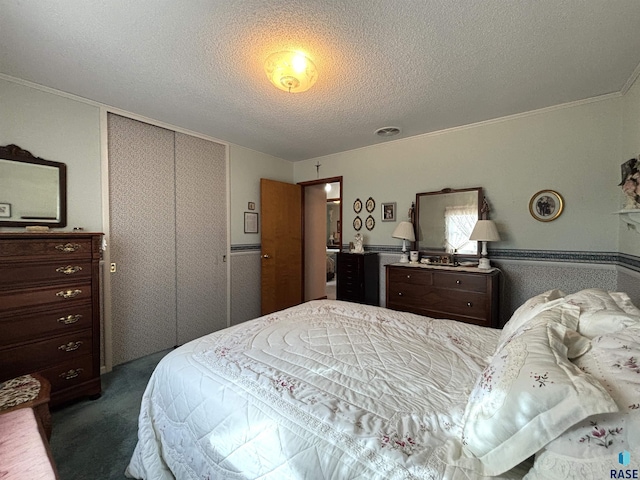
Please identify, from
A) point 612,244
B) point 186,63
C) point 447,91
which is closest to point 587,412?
point 447,91

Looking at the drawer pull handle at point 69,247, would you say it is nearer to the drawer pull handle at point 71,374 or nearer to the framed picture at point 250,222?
the drawer pull handle at point 71,374

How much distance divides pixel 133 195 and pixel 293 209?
2271 mm

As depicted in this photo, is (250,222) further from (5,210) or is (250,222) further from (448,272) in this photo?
(448,272)

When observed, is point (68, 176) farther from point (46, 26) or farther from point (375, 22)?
point (375, 22)

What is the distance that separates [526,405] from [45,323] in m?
2.87

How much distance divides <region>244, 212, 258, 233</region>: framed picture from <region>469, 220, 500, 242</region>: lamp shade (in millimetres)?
2861

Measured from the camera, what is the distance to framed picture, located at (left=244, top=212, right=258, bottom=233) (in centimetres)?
398

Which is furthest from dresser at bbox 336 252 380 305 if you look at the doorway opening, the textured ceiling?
the textured ceiling

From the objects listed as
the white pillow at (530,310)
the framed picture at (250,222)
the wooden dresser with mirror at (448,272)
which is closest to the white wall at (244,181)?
the framed picture at (250,222)

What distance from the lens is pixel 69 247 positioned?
→ 209 cm

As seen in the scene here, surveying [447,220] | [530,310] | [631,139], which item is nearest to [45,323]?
[530,310]

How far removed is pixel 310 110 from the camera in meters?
2.72

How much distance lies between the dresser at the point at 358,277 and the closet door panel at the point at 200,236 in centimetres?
160

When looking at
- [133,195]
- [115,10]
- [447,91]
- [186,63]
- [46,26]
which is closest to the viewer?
[115,10]
